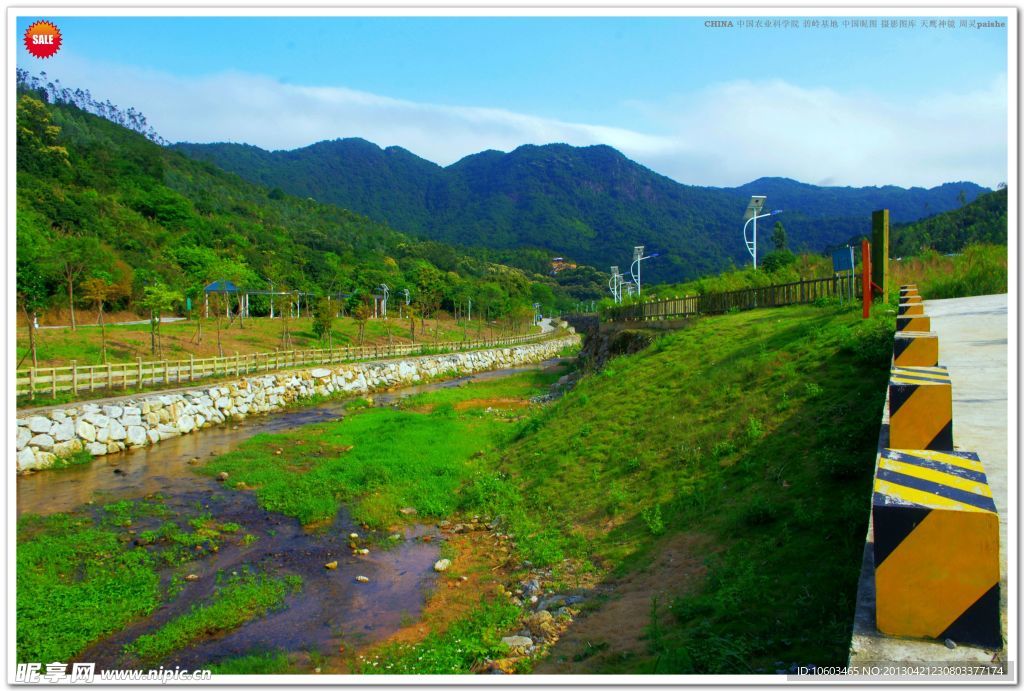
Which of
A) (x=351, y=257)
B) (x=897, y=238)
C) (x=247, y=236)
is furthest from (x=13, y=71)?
(x=351, y=257)

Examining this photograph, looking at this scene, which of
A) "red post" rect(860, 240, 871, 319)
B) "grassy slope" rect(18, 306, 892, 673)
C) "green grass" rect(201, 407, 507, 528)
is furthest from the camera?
"red post" rect(860, 240, 871, 319)

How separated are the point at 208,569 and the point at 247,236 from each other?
7851cm

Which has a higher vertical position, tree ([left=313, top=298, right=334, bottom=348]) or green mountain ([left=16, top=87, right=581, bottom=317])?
green mountain ([left=16, top=87, right=581, bottom=317])

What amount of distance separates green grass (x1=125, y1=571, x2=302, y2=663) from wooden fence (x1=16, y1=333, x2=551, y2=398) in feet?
49.7

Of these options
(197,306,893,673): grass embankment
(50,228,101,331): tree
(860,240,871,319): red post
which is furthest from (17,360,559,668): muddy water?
(50,228,101,331): tree

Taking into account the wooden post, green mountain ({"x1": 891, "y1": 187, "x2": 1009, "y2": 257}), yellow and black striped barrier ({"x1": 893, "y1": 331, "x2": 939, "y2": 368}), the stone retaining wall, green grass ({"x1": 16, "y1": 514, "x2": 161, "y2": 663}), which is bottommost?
green grass ({"x1": 16, "y1": 514, "x2": 161, "y2": 663})

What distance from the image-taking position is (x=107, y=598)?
8570 millimetres

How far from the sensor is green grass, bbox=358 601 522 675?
260 inches

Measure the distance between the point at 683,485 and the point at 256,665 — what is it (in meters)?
6.37

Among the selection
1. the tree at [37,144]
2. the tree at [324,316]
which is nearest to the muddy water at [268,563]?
the tree at [324,316]

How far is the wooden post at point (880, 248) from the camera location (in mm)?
15211

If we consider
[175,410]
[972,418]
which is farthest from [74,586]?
[175,410]

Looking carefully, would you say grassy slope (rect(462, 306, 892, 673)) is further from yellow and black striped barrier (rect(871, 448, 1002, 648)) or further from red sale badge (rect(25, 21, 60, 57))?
red sale badge (rect(25, 21, 60, 57))

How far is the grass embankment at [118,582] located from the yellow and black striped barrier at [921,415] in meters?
7.87
